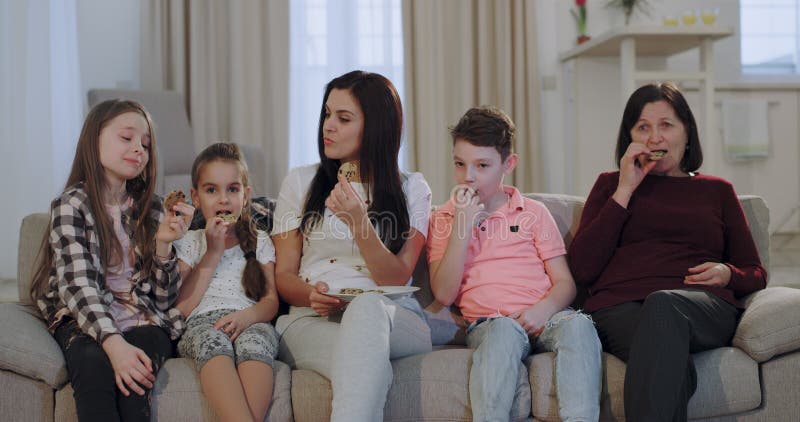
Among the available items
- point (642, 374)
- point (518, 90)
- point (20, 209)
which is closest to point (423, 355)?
point (642, 374)

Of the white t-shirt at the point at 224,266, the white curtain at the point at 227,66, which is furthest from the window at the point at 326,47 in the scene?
the white t-shirt at the point at 224,266

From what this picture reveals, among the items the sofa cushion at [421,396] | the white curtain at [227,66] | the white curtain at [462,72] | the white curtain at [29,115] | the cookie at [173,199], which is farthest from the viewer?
the white curtain at [462,72]

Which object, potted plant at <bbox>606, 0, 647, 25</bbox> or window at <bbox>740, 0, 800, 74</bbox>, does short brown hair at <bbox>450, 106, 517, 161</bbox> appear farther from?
window at <bbox>740, 0, 800, 74</bbox>

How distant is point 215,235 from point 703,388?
1.13 meters

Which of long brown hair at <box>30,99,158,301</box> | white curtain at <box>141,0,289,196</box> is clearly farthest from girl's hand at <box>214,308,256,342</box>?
white curtain at <box>141,0,289,196</box>

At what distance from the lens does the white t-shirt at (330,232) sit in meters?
1.97

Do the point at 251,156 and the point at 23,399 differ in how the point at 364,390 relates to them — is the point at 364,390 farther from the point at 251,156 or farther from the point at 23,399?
the point at 251,156

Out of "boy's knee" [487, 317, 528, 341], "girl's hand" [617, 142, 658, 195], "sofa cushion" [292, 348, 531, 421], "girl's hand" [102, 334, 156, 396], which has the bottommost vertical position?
"sofa cushion" [292, 348, 531, 421]

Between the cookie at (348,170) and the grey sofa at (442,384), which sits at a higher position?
the cookie at (348,170)

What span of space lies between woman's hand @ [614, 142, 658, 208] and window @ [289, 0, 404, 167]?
306 cm

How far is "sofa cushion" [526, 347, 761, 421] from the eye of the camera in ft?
5.50

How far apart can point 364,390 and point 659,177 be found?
3.35 feet

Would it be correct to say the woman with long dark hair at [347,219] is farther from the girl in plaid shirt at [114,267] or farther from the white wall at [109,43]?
the white wall at [109,43]

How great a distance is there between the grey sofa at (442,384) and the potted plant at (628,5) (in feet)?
11.6
